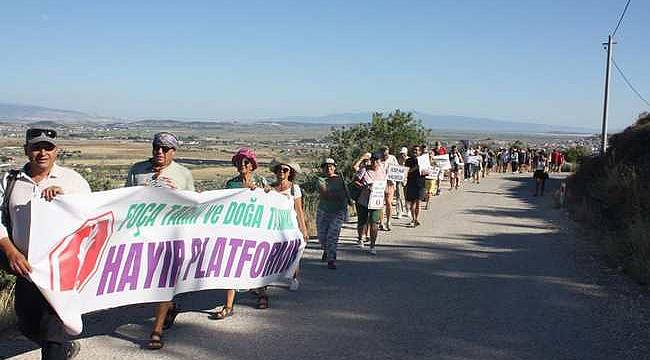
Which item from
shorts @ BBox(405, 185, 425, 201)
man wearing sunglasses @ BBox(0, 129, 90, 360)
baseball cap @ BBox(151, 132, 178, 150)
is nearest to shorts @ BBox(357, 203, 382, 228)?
→ shorts @ BBox(405, 185, 425, 201)

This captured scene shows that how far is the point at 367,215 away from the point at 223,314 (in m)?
4.68

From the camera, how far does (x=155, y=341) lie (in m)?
5.59

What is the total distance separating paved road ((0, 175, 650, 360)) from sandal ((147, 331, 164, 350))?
6 cm

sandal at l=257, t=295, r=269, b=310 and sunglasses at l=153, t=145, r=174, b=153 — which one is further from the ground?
sunglasses at l=153, t=145, r=174, b=153

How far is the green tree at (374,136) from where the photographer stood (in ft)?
75.7

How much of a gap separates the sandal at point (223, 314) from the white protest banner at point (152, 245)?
0.42 m

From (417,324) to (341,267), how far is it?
2.99m

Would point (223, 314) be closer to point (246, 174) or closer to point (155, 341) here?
point (155, 341)

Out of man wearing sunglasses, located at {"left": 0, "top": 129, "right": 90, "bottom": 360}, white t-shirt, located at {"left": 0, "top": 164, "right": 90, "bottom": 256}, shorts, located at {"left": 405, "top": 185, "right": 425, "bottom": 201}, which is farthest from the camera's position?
shorts, located at {"left": 405, "top": 185, "right": 425, "bottom": 201}

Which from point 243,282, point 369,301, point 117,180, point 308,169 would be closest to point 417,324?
point 369,301

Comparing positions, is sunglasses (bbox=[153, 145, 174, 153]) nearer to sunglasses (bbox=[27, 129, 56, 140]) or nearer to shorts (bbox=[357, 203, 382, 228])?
sunglasses (bbox=[27, 129, 56, 140])

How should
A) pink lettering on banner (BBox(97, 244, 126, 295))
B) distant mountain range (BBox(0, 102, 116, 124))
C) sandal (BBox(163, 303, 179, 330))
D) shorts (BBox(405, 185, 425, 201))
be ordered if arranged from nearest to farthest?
pink lettering on banner (BBox(97, 244, 126, 295)) < sandal (BBox(163, 303, 179, 330)) < shorts (BBox(405, 185, 425, 201)) < distant mountain range (BBox(0, 102, 116, 124))

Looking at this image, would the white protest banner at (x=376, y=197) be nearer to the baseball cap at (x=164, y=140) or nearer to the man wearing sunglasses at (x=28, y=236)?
the baseball cap at (x=164, y=140)

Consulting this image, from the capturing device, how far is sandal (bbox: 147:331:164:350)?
556cm
